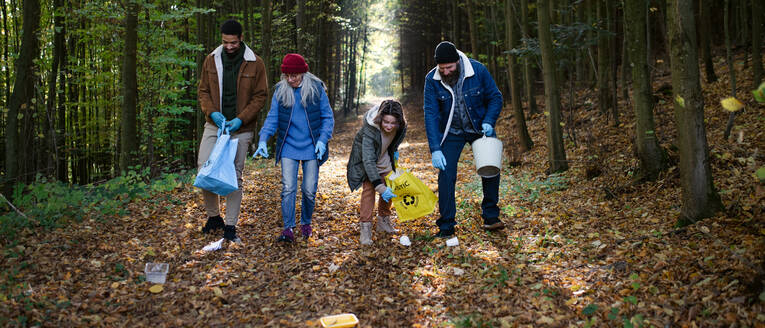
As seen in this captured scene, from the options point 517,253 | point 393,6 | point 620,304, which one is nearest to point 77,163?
point 517,253

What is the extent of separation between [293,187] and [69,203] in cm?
311

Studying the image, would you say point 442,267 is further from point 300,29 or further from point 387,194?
point 300,29

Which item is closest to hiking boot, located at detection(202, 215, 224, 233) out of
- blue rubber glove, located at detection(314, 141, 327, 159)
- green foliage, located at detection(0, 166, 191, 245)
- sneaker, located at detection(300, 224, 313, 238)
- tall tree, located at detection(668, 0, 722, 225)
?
sneaker, located at detection(300, 224, 313, 238)

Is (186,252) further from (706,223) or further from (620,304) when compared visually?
(706,223)

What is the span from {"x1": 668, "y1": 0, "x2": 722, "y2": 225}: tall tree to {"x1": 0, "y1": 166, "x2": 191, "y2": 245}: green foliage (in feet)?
20.7

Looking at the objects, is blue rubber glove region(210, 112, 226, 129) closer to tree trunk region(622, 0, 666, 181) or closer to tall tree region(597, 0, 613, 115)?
tree trunk region(622, 0, 666, 181)

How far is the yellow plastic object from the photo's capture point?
131 inches

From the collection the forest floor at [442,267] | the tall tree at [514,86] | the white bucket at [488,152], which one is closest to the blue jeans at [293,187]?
the forest floor at [442,267]

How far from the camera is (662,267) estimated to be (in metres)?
3.62

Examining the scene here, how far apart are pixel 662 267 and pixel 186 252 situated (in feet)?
14.9

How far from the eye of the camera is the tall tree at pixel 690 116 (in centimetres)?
395

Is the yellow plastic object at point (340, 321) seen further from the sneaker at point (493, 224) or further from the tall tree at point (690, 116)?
the tall tree at point (690, 116)

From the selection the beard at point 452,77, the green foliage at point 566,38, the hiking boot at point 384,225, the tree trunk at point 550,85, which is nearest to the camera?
the beard at point 452,77

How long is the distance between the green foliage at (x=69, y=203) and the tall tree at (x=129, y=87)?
1095mm
